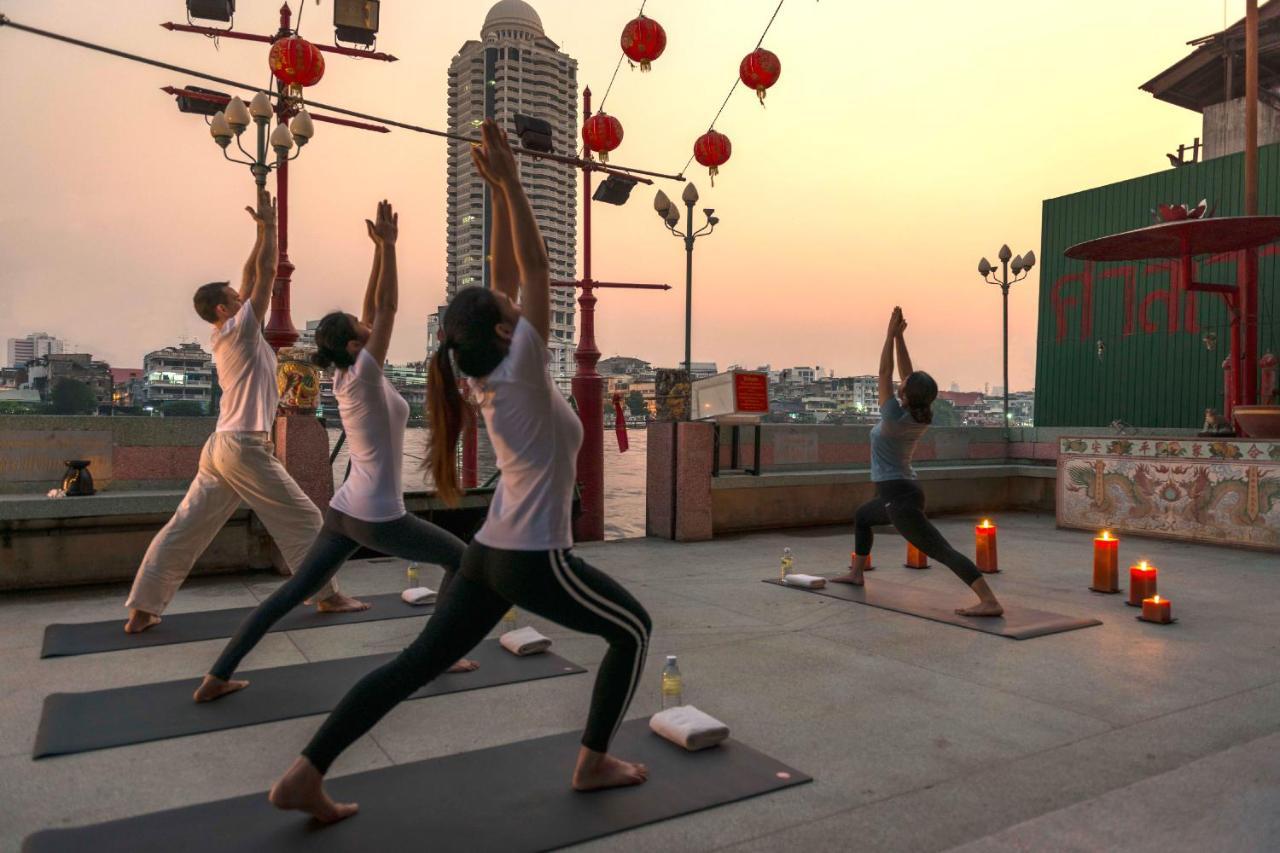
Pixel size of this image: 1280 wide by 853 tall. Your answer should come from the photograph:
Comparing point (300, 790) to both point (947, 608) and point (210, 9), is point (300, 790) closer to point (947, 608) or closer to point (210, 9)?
point (947, 608)

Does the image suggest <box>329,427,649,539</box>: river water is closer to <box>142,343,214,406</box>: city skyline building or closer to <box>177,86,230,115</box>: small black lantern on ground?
<box>142,343,214,406</box>: city skyline building

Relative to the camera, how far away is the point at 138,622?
5.74 meters

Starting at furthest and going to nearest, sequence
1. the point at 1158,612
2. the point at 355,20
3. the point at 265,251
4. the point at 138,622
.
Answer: the point at 355,20
the point at 1158,612
the point at 138,622
the point at 265,251

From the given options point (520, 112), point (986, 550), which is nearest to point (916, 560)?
point (986, 550)

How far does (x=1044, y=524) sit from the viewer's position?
12555 mm

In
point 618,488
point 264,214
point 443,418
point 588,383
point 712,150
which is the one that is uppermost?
point 712,150

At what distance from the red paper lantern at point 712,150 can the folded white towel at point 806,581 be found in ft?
17.5

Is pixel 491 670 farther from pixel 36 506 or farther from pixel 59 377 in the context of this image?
pixel 59 377

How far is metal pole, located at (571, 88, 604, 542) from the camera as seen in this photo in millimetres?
10750

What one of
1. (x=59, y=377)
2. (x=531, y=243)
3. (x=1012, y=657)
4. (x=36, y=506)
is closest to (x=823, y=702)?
(x=1012, y=657)

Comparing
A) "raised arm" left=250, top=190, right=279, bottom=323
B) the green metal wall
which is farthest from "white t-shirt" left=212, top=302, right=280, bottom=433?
the green metal wall

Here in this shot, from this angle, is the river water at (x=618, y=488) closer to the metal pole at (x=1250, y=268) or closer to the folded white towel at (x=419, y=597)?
the folded white towel at (x=419, y=597)

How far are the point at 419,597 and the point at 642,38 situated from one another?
5.87 metres

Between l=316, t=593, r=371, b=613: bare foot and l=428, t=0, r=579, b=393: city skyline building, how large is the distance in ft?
27.9
